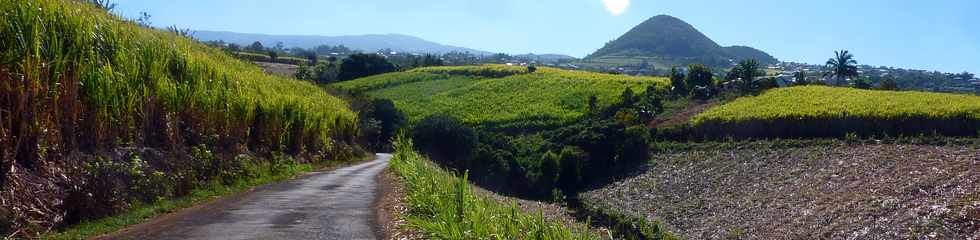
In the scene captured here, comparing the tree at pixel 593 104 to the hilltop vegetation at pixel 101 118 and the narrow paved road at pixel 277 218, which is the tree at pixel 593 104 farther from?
the narrow paved road at pixel 277 218

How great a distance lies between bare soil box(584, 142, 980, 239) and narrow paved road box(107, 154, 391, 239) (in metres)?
19.9

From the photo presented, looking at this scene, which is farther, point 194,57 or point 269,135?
point 269,135

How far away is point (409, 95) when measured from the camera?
81.8m

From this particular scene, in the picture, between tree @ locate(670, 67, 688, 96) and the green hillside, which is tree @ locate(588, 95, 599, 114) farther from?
tree @ locate(670, 67, 688, 96)

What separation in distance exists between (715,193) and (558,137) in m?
15.8

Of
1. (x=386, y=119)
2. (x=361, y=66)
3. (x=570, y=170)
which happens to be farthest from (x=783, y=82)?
(x=361, y=66)

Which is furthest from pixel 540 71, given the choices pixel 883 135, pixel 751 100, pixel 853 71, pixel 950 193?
pixel 950 193

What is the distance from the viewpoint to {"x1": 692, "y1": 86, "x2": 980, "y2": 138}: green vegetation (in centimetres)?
4253

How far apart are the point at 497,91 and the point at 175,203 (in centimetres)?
6744

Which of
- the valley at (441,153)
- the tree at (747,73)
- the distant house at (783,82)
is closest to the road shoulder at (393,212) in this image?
the valley at (441,153)

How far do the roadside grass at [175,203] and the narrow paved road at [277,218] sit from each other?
26 centimetres

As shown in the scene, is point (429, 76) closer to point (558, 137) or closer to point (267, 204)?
point (558, 137)

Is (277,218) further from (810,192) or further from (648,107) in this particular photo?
(648,107)

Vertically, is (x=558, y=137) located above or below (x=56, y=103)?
below
